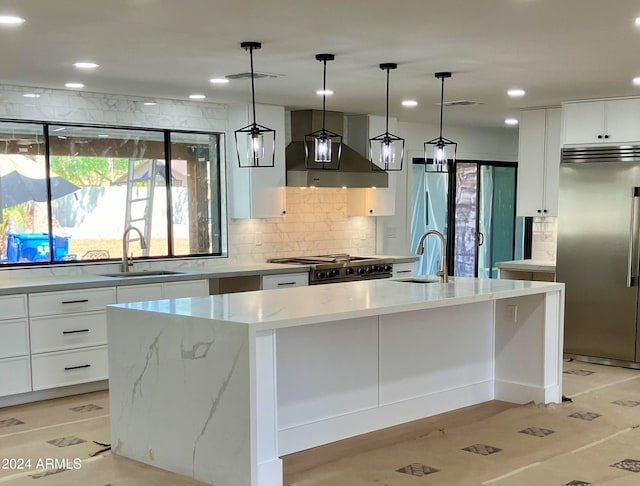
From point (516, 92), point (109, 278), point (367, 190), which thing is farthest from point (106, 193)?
point (516, 92)

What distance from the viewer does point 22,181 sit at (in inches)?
240

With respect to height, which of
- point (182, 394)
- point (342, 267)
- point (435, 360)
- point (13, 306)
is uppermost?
point (342, 267)

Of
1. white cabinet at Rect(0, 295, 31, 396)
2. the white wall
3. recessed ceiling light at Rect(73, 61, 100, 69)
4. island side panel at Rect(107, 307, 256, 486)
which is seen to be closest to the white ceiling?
recessed ceiling light at Rect(73, 61, 100, 69)

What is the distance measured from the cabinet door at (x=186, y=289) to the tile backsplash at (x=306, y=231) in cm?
94

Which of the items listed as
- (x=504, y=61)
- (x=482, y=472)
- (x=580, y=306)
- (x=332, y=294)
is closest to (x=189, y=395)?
(x=332, y=294)

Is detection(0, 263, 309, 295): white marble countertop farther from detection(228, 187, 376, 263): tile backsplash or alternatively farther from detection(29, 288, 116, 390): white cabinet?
detection(228, 187, 376, 263): tile backsplash

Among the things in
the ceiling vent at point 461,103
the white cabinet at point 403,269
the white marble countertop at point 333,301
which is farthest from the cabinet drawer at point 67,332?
the ceiling vent at point 461,103

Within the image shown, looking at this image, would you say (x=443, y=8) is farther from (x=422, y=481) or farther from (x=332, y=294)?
(x=422, y=481)

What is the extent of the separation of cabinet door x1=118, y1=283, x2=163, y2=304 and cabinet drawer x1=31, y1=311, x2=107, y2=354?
0.66 ft

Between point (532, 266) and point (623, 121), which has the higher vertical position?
point (623, 121)

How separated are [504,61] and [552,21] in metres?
1.10

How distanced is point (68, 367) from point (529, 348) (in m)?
3.43

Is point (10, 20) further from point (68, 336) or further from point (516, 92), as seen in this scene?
point (516, 92)

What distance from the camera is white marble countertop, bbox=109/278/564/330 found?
3742mm
